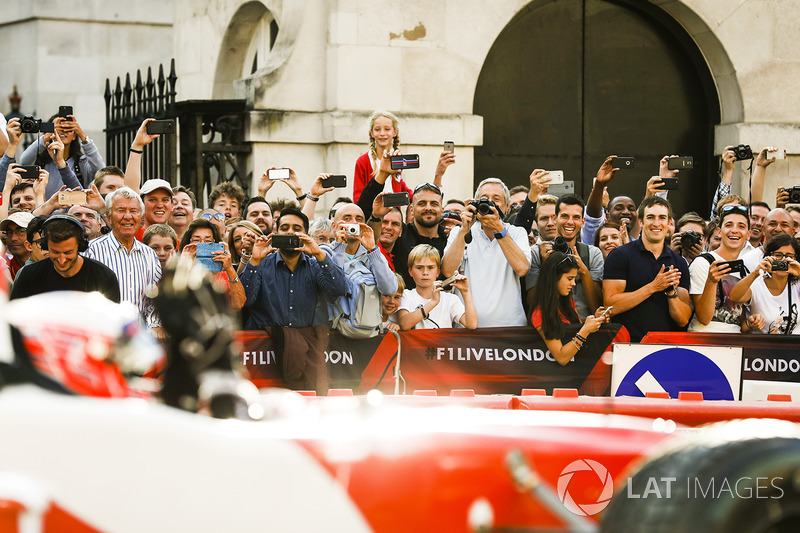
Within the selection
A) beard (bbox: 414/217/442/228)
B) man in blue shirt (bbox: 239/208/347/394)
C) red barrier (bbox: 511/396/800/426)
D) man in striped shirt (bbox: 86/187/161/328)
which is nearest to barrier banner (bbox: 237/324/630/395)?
man in blue shirt (bbox: 239/208/347/394)

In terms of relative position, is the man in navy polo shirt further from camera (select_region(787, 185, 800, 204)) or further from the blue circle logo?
camera (select_region(787, 185, 800, 204))

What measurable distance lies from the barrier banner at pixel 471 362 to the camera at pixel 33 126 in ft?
11.0

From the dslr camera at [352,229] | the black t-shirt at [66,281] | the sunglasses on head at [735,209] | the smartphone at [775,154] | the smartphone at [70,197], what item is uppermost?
the smartphone at [775,154]

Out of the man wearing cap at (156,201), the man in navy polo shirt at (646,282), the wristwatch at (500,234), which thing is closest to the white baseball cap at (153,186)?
the man wearing cap at (156,201)

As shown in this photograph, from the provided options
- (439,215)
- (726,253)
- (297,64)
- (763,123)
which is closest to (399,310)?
(439,215)

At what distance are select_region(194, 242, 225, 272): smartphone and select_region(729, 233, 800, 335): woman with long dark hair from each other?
4.15 m

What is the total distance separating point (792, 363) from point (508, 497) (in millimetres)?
6380

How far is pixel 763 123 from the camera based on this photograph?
14250 millimetres

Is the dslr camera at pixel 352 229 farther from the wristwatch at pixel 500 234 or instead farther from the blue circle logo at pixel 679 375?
the blue circle logo at pixel 679 375

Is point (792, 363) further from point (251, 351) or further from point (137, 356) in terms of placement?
point (137, 356)

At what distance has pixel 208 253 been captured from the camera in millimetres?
7641

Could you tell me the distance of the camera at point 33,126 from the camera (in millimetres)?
9719

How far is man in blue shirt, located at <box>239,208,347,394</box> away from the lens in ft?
27.0

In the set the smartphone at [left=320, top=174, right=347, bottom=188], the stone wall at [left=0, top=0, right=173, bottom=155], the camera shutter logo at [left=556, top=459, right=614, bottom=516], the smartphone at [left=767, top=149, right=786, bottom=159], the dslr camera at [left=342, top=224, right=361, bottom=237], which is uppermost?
the stone wall at [left=0, top=0, right=173, bottom=155]
